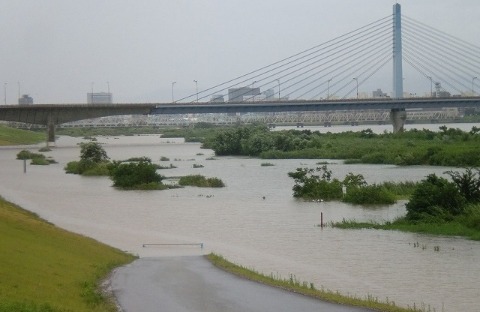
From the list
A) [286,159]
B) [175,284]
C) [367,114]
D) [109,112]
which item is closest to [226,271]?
[175,284]

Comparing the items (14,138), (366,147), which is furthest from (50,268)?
(14,138)

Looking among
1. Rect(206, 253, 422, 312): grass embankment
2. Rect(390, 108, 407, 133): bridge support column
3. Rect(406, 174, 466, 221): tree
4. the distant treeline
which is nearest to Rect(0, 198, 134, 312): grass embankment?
Rect(206, 253, 422, 312): grass embankment

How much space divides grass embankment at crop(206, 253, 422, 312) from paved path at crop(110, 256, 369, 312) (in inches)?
7.8

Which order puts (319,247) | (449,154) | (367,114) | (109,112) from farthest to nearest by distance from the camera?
(367,114) < (109,112) < (449,154) < (319,247)

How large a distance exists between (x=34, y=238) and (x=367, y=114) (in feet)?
375

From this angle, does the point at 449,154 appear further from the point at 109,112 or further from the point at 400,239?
the point at 109,112

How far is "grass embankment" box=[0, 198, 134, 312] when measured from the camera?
34.4 feet

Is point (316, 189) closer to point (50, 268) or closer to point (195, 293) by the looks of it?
point (195, 293)

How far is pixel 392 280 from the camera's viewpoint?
15.3 meters

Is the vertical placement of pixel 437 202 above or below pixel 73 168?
below

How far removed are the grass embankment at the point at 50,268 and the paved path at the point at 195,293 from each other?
17.0 inches

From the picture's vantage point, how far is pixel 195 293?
513 inches

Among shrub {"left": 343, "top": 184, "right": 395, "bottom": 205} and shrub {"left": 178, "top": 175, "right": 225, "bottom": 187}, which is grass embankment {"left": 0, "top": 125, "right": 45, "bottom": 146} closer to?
shrub {"left": 178, "top": 175, "right": 225, "bottom": 187}

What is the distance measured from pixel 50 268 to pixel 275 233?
961 centimetres
